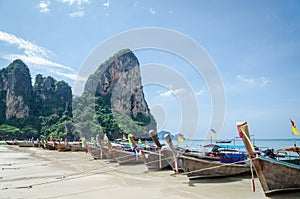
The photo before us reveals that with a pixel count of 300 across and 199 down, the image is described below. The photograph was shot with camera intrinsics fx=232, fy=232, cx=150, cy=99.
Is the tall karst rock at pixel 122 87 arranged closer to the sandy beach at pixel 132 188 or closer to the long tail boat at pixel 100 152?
the long tail boat at pixel 100 152

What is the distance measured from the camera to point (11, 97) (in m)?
70.8

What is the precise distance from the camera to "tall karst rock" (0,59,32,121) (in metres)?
Answer: 69.6

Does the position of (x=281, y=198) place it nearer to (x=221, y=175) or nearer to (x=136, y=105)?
(x=221, y=175)

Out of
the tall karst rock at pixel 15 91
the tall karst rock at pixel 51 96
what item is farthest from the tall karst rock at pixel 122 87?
the tall karst rock at pixel 15 91

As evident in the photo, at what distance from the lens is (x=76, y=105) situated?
238ft

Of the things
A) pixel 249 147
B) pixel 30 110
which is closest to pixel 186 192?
pixel 249 147

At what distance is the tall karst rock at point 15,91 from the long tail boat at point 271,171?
75879mm

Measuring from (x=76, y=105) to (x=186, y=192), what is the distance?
6969 cm

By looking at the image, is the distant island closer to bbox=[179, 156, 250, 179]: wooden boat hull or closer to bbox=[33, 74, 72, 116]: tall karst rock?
bbox=[33, 74, 72, 116]: tall karst rock

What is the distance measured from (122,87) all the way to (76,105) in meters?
18.8

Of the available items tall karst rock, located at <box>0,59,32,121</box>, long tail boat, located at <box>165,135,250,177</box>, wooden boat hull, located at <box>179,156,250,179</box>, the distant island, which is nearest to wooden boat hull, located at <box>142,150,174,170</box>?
long tail boat, located at <box>165,135,250,177</box>

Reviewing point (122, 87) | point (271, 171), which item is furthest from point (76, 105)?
point (271, 171)

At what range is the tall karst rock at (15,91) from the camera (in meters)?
69.6

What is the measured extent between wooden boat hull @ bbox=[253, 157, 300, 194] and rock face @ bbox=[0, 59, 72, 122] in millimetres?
73589
